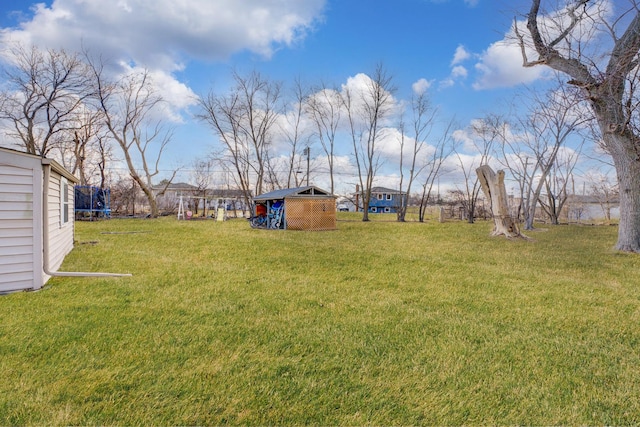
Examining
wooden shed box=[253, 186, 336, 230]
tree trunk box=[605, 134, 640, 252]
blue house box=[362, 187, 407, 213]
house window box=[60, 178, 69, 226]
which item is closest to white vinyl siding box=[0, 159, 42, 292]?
house window box=[60, 178, 69, 226]

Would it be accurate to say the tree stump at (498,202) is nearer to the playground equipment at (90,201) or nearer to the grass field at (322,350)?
the grass field at (322,350)

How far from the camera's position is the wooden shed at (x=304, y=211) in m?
16.6

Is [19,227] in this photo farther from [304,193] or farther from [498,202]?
[498,202]

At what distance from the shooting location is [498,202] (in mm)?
13508

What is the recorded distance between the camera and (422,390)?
2.37 meters

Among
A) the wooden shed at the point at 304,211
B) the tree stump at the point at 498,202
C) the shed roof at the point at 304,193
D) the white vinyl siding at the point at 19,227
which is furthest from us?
the shed roof at the point at 304,193

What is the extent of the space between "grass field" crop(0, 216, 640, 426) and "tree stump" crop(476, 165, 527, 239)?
702cm

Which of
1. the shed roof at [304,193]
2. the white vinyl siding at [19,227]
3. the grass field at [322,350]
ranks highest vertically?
the shed roof at [304,193]

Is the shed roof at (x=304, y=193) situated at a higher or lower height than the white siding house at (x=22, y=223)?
higher

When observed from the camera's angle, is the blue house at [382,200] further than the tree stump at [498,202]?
Yes

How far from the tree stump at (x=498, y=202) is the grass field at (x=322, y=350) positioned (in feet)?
23.0

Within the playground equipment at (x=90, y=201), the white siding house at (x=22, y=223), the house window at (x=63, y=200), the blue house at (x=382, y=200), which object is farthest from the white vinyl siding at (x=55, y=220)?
the blue house at (x=382, y=200)

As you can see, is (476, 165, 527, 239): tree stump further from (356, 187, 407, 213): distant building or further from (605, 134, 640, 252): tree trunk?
(356, 187, 407, 213): distant building

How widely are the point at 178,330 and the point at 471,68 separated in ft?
41.2
